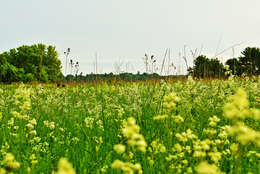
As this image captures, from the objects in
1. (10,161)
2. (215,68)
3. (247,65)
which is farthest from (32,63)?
(10,161)

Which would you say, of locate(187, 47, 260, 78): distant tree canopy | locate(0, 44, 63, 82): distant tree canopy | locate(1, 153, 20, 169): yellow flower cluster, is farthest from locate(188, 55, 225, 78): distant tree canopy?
locate(0, 44, 63, 82): distant tree canopy

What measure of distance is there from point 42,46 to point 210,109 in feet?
189

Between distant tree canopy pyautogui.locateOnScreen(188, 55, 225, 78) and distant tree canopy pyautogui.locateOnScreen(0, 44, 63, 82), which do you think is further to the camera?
distant tree canopy pyautogui.locateOnScreen(0, 44, 63, 82)

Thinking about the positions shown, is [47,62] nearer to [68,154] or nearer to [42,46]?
[42,46]

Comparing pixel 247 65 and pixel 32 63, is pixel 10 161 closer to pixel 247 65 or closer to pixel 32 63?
pixel 247 65

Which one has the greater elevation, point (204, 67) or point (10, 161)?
point (204, 67)

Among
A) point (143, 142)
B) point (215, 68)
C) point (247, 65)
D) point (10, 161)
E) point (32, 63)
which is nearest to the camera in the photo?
point (143, 142)

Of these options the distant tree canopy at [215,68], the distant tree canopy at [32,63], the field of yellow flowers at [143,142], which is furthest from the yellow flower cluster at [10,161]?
the distant tree canopy at [32,63]

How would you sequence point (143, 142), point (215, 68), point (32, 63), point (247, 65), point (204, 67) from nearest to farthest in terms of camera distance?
1. point (143, 142)
2. point (204, 67)
3. point (247, 65)
4. point (215, 68)
5. point (32, 63)

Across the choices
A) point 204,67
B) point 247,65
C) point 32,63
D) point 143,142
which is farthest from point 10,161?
point 32,63

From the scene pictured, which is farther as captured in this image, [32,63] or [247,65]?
[32,63]

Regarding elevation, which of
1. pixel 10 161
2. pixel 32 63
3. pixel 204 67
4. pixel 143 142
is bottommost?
pixel 10 161

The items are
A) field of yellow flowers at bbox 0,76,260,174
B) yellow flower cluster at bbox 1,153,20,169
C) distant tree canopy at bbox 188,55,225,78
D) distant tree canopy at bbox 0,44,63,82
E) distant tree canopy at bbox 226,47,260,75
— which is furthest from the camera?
distant tree canopy at bbox 0,44,63,82

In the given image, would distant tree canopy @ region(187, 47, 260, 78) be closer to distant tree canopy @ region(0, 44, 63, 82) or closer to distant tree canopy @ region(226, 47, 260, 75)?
distant tree canopy @ region(226, 47, 260, 75)
